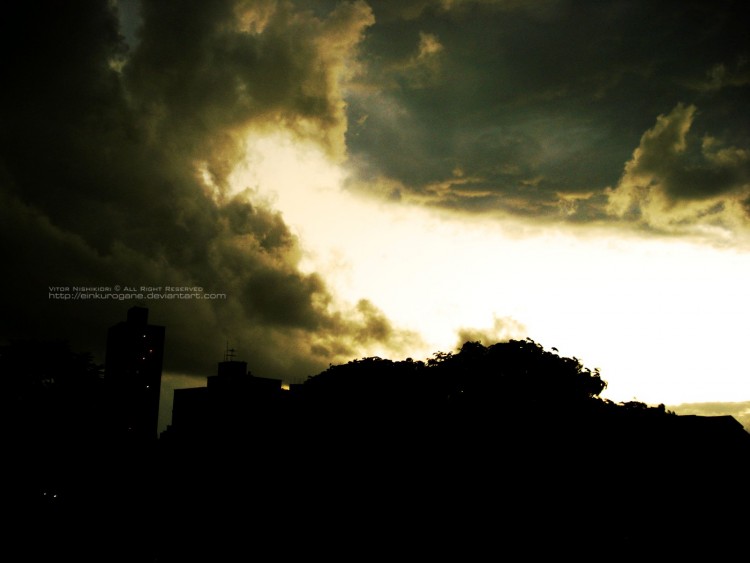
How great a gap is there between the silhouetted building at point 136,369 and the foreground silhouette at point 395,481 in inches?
1988

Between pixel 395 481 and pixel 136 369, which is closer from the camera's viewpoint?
pixel 395 481

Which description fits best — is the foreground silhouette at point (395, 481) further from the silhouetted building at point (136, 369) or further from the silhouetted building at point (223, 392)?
the silhouetted building at point (136, 369)

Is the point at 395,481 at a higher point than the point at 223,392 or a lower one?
lower

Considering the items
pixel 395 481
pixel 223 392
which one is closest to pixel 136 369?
pixel 223 392

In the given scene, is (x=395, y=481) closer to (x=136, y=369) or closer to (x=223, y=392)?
(x=223, y=392)

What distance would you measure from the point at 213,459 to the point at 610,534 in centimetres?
2177

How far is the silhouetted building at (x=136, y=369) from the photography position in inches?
3509

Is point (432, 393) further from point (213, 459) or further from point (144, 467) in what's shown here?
point (144, 467)

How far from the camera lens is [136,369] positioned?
9062 cm

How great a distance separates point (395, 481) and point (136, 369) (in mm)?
71326

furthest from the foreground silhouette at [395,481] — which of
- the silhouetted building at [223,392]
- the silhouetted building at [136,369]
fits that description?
the silhouetted building at [136,369]

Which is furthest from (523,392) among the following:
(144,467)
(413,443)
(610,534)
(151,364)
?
(151,364)

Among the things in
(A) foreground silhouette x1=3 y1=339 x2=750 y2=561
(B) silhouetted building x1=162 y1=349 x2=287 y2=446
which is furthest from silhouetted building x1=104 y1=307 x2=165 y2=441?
(A) foreground silhouette x1=3 y1=339 x2=750 y2=561

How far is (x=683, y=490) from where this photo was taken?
26922mm
